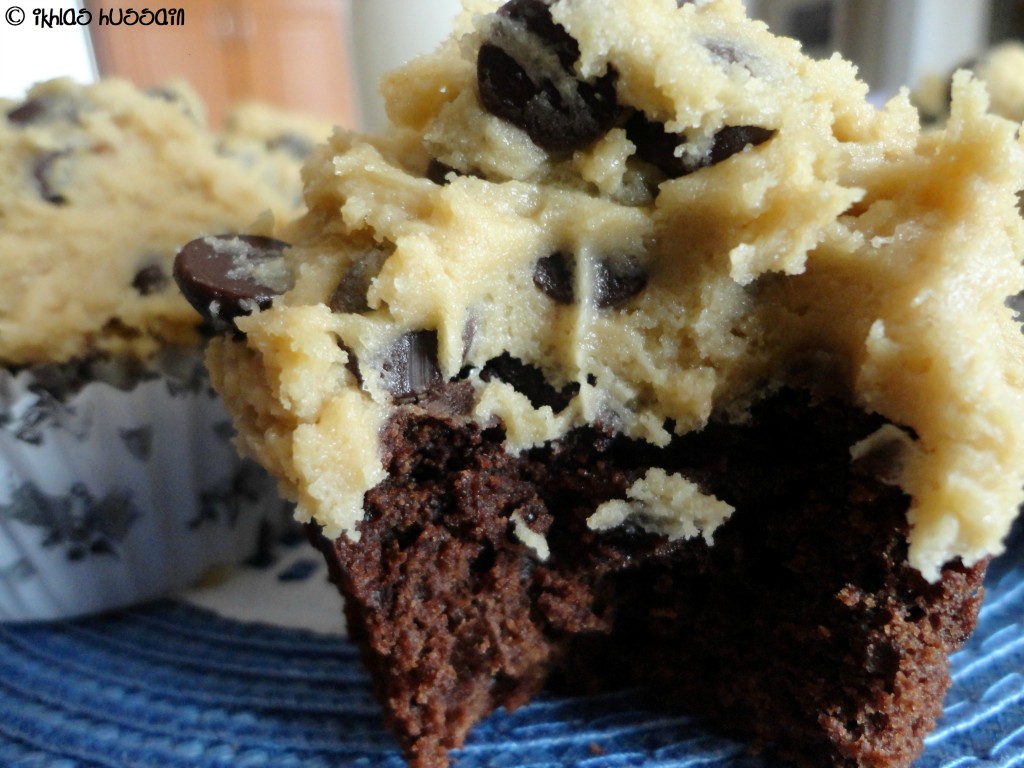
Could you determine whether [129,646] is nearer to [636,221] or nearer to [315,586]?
[315,586]

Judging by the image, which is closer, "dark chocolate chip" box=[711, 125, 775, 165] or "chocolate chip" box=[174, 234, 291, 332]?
"dark chocolate chip" box=[711, 125, 775, 165]

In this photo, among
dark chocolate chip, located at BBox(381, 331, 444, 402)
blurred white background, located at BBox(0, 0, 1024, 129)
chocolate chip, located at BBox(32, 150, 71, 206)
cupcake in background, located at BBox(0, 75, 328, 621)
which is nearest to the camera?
dark chocolate chip, located at BBox(381, 331, 444, 402)

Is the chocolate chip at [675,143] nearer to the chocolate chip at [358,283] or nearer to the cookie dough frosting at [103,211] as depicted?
the chocolate chip at [358,283]

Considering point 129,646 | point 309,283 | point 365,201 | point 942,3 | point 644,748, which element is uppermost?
point 942,3

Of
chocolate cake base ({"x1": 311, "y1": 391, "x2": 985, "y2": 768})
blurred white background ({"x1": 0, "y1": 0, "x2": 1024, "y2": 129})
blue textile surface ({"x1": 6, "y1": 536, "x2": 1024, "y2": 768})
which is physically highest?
blurred white background ({"x1": 0, "y1": 0, "x2": 1024, "y2": 129})

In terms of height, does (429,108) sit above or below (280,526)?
above

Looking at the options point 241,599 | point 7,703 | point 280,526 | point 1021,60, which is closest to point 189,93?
point 280,526

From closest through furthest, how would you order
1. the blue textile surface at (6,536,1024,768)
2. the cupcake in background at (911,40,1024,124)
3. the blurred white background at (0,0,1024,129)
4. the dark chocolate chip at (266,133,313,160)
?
1. the blue textile surface at (6,536,1024,768)
2. the cupcake in background at (911,40,1024,124)
3. the dark chocolate chip at (266,133,313,160)
4. the blurred white background at (0,0,1024,129)

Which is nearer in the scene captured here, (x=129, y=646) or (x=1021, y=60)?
(x=129, y=646)

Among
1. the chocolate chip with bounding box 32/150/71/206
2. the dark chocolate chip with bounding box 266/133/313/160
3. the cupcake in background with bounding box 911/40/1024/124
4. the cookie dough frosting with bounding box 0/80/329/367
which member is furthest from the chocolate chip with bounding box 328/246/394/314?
the cupcake in background with bounding box 911/40/1024/124

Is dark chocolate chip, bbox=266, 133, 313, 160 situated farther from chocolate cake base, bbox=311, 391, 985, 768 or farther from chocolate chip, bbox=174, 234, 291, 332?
chocolate cake base, bbox=311, 391, 985, 768
